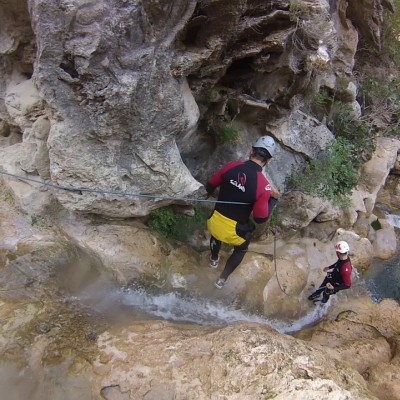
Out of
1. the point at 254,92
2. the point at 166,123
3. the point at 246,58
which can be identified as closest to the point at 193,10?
the point at 166,123

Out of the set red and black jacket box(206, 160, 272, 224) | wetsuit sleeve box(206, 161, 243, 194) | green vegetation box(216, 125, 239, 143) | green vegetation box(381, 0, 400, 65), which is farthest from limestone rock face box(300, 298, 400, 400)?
green vegetation box(381, 0, 400, 65)

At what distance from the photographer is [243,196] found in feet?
16.5

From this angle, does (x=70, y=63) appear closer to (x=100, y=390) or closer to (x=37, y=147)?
(x=37, y=147)

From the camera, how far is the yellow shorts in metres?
5.32

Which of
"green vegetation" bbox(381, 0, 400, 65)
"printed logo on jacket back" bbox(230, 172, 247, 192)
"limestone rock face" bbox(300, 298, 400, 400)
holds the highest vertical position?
"green vegetation" bbox(381, 0, 400, 65)

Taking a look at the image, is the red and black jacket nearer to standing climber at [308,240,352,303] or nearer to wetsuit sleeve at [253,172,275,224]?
wetsuit sleeve at [253,172,275,224]

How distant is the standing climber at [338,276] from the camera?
630cm

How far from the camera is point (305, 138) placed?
8.22m

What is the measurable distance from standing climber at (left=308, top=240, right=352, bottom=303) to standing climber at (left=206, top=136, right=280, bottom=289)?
Result: 2.00 meters

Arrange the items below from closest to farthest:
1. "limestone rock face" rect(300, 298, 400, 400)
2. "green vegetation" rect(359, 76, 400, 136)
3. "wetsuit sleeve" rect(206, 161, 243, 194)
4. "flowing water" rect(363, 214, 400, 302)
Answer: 1. "limestone rock face" rect(300, 298, 400, 400)
2. "wetsuit sleeve" rect(206, 161, 243, 194)
3. "flowing water" rect(363, 214, 400, 302)
4. "green vegetation" rect(359, 76, 400, 136)

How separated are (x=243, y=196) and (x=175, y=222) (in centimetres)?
Result: 183

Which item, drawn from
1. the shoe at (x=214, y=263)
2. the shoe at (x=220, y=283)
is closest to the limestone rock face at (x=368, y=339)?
the shoe at (x=220, y=283)

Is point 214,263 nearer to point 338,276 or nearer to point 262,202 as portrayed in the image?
point 262,202

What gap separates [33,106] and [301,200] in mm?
5649
